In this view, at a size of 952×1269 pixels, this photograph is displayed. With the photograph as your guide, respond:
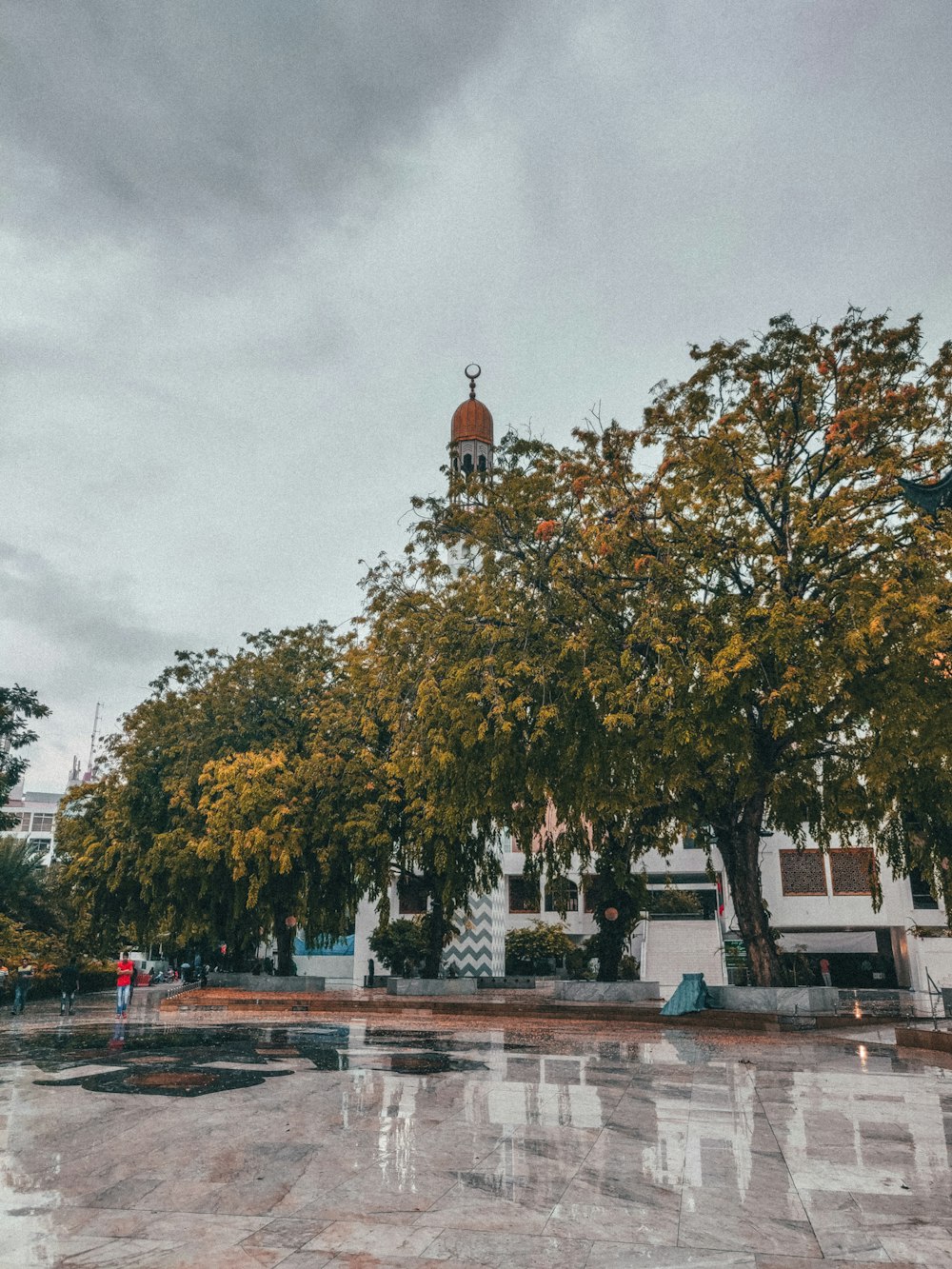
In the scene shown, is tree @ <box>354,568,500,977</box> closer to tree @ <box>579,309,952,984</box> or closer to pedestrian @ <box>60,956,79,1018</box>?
tree @ <box>579,309,952,984</box>

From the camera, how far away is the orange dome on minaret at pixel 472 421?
8188 centimetres

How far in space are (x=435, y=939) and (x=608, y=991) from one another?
24.3ft

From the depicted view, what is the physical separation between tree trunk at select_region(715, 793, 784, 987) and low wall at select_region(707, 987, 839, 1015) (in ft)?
3.49

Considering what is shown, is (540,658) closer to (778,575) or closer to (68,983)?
(778,575)

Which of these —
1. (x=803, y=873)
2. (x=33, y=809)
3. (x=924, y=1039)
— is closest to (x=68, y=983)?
(x=924, y=1039)

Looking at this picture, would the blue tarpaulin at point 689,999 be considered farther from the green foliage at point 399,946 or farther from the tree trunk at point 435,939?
the green foliage at point 399,946

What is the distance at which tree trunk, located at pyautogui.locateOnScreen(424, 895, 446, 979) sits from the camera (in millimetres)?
29203

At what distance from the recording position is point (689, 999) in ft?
63.0

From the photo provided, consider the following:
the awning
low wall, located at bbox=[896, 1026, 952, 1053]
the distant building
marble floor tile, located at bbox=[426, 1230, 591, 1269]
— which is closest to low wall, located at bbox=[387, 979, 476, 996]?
the awning

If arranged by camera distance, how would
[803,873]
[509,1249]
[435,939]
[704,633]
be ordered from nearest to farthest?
[509,1249], [704,633], [435,939], [803,873]

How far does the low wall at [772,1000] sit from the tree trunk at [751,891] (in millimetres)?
1064

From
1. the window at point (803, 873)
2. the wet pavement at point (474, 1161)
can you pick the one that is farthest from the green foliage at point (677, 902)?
the wet pavement at point (474, 1161)

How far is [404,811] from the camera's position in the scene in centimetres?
2661

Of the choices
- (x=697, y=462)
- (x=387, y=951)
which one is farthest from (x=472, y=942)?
(x=697, y=462)
